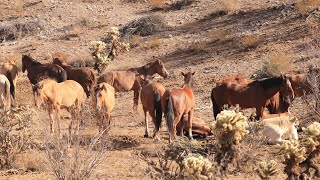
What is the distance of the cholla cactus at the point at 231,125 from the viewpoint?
8.33m

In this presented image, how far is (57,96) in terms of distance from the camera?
43.5 ft

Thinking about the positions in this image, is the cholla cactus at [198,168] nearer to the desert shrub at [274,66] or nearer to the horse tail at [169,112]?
the horse tail at [169,112]

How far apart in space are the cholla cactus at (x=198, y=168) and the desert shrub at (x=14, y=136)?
4.36 metres

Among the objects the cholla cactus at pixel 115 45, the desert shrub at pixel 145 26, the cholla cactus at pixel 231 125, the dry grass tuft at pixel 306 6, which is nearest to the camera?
the cholla cactus at pixel 231 125

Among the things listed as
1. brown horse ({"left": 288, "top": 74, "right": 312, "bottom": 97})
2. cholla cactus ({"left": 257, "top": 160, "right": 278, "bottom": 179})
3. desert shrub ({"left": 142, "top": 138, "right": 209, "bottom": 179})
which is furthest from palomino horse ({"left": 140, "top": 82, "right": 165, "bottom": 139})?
cholla cactus ({"left": 257, "top": 160, "right": 278, "bottom": 179})

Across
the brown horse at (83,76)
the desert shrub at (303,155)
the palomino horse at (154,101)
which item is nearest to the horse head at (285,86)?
the palomino horse at (154,101)

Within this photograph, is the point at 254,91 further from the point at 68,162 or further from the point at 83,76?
the point at 83,76

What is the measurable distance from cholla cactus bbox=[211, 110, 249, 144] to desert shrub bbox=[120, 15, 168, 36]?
65.1 feet

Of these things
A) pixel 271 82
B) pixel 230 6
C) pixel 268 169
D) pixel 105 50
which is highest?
pixel 230 6

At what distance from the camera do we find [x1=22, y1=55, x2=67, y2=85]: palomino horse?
18.3m

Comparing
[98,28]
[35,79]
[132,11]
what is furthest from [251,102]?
[132,11]

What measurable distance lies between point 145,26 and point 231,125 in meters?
20.7

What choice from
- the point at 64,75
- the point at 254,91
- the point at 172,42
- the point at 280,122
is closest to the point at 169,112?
the point at 280,122

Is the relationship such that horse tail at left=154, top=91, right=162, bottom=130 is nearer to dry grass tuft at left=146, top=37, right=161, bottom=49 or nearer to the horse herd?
the horse herd
